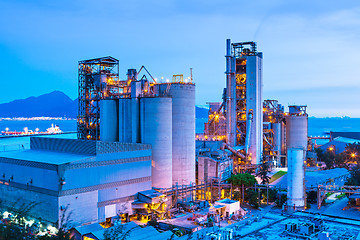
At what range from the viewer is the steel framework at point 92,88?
205 ft

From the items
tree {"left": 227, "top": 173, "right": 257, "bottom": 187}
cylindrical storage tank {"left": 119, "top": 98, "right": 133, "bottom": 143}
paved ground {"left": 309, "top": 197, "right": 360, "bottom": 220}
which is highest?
cylindrical storage tank {"left": 119, "top": 98, "right": 133, "bottom": 143}

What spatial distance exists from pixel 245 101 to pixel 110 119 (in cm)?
3033

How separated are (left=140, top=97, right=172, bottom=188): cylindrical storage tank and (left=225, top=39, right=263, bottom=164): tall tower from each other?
26.2 metres

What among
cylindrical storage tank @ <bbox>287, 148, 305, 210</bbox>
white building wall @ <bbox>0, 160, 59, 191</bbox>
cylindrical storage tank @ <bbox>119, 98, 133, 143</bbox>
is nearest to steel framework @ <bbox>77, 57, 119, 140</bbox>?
cylindrical storage tank @ <bbox>119, 98, 133, 143</bbox>

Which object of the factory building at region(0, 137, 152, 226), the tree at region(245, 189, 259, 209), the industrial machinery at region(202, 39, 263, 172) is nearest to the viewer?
the factory building at region(0, 137, 152, 226)

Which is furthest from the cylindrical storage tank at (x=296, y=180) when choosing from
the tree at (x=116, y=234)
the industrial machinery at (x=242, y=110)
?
the tree at (x=116, y=234)

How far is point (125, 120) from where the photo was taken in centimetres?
5200

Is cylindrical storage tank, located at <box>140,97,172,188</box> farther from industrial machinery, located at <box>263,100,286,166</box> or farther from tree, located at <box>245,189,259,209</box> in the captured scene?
industrial machinery, located at <box>263,100,286,166</box>

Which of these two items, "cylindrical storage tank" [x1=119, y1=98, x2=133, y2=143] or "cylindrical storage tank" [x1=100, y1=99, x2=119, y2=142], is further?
"cylindrical storage tank" [x1=100, y1=99, x2=119, y2=142]

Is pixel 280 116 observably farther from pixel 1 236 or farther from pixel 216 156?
pixel 1 236

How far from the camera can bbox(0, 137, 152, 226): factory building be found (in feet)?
122

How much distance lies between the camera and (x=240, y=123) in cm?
7488

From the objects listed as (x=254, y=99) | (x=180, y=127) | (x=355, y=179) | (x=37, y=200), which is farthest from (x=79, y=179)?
(x=254, y=99)

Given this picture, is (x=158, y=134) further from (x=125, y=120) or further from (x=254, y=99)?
(x=254, y=99)
